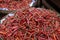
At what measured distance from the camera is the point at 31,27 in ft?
7.25

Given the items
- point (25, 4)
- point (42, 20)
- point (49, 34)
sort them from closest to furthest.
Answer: point (49, 34) < point (42, 20) < point (25, 4)

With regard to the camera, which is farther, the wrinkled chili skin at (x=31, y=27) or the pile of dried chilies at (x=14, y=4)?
the pile of dried chilies at (x=14, y=4)

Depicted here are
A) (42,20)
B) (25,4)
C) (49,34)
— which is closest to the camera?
(49,34)

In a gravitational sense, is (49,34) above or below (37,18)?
below

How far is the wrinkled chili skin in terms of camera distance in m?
2.14

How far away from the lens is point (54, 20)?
2449mm

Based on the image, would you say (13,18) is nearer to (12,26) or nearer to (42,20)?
(12,26)

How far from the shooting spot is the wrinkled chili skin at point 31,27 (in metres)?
2.14

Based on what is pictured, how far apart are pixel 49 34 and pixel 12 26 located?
53cm

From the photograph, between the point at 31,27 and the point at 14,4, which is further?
the point at 14,4

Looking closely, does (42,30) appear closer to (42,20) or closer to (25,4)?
(42,20)

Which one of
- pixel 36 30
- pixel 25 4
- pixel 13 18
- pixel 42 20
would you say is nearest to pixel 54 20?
pixel 42 20

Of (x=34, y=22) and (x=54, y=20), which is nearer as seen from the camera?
(x=34, y=22)

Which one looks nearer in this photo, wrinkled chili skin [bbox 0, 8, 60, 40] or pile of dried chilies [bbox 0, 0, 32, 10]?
wrinkled chili skin [bbox 0, 8, 60, 40]
